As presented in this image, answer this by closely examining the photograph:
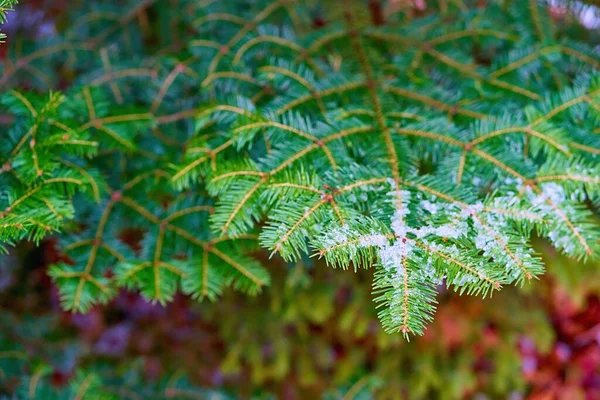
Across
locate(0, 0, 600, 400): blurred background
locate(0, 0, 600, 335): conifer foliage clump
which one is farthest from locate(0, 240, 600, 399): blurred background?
locate(0, 0, 600, 335): conifer foliage clump

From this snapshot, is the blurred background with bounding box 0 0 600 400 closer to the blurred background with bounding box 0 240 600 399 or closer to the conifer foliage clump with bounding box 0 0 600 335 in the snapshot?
the blurred background with bounding box 0 240 600 399

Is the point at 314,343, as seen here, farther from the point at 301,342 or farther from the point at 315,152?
the point at 315,152

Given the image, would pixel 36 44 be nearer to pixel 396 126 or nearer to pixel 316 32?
pixel 316 32

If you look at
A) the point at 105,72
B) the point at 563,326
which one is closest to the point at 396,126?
the point at 105,72

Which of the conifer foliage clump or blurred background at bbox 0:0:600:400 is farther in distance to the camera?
blurred background at bbox 0:0:600:400

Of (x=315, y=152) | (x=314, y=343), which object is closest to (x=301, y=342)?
(x=314, y=343)

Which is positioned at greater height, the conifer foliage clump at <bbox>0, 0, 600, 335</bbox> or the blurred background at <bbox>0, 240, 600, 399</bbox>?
the conifer foliage clump at <bbox>0, 0, 600, 335</bbox>
